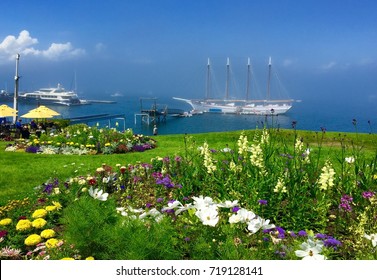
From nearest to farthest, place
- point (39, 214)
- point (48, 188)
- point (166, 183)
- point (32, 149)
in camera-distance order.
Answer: point (39, 214), point (166, 183), point (48, 188), point (32, 149)

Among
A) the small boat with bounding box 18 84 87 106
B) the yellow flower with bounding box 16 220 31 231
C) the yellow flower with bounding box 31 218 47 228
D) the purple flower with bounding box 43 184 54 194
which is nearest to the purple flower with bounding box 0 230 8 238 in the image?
the yellow flower with bounding box 16 220 31 231

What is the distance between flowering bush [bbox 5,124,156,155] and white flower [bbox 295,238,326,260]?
12818 millimetres

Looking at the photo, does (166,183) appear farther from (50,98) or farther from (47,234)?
(50,98)

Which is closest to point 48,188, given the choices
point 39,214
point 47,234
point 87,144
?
point 39,214

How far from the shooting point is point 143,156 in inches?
551

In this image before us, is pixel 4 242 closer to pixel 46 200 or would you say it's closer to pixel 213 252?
pixel 46 200

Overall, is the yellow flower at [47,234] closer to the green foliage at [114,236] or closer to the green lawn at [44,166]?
the green foliage at [114,236]

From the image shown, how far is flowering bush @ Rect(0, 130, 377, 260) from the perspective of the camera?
3656 mm

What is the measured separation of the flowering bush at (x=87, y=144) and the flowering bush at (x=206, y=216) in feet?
23.5

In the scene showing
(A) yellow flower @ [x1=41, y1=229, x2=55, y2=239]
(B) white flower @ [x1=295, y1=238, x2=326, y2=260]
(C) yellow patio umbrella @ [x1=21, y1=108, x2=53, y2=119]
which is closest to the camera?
(B) white flower @ [x1=295, y1=238, x2=326, y2=260]

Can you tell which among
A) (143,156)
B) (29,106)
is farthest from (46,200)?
(29,106)

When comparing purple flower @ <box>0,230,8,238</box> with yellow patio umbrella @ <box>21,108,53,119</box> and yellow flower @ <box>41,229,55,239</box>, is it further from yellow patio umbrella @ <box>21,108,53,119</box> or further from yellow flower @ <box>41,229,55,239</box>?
yellow patio umbrella @ <box>21,108,53,119</box>

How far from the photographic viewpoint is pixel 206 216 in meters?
3.64

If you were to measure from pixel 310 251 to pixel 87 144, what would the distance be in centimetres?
1366
